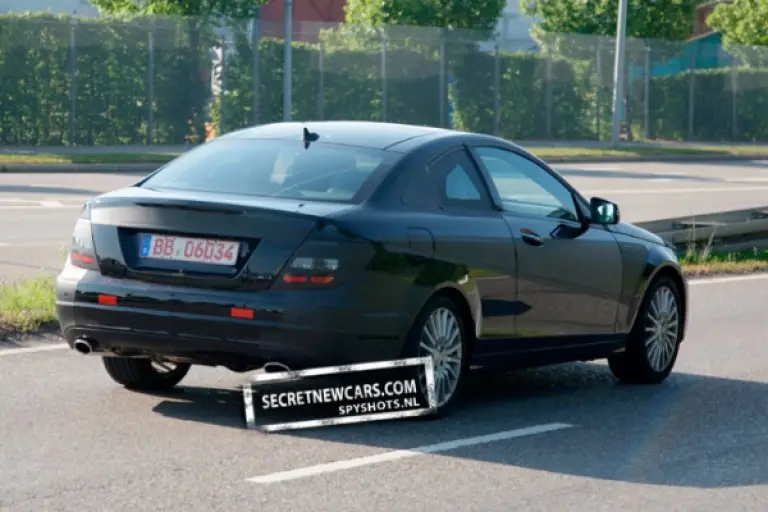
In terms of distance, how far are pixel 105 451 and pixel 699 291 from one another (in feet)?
29.9

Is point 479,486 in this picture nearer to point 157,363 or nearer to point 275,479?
point 275,479

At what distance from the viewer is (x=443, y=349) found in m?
8.52

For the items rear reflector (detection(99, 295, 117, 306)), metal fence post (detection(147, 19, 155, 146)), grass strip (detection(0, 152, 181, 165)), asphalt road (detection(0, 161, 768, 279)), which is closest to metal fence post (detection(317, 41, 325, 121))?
metal fence post (detection(147, 19, 155, 146))

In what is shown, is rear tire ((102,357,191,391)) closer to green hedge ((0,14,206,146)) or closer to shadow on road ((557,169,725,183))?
shadow on road ((557,169,725,183))

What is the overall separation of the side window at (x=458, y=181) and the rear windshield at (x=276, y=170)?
317 mm

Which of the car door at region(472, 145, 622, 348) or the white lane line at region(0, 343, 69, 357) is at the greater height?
the car door at region(472, 145, 622, 348)

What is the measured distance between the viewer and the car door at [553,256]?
30.3 ft

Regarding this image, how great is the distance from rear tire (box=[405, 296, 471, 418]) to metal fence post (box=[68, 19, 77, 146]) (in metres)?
30.2

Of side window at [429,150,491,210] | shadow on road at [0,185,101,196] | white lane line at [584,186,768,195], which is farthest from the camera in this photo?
white lane line at [584,186,768,195]

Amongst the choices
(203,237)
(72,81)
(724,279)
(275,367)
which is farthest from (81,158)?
(275,367)

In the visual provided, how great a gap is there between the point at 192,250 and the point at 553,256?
89.6 inches

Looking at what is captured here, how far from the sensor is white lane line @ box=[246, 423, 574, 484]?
23.2 feet

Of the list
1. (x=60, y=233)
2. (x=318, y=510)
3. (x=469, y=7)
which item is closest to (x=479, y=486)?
(x=318, y=510)

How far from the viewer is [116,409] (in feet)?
→ 28.0
